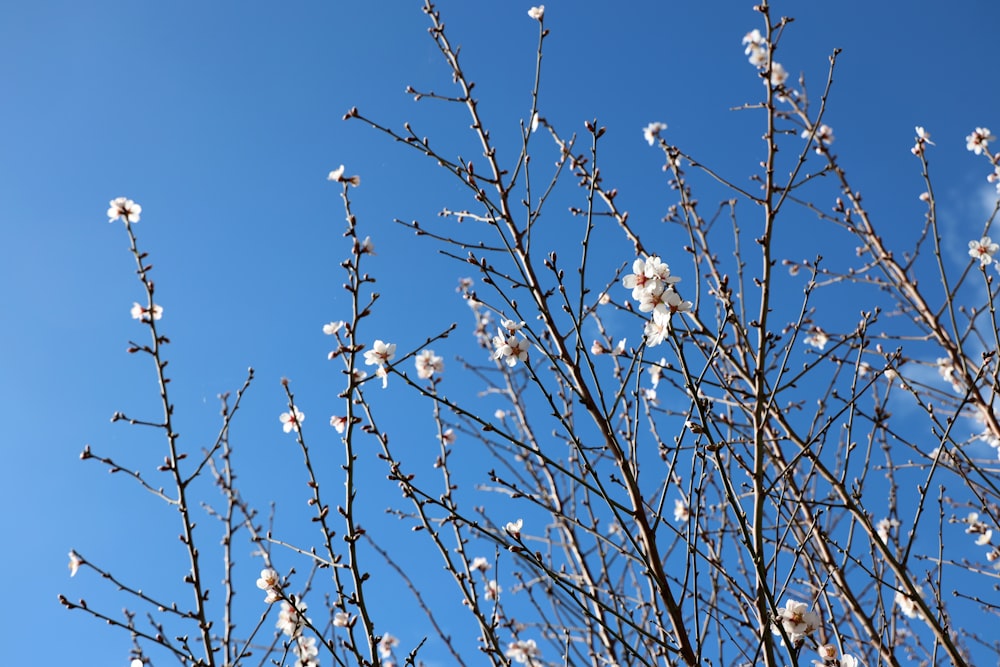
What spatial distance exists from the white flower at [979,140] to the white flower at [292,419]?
176 inches

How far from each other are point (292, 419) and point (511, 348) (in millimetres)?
1297

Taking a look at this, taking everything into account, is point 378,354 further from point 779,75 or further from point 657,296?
point 779,75

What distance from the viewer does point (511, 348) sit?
2.78 meters

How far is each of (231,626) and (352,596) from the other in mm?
1323

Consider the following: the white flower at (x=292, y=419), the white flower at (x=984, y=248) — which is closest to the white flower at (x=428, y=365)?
the white flower at (x=292, y=419)

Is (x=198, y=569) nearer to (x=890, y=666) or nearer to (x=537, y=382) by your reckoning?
(x=537, y=382)

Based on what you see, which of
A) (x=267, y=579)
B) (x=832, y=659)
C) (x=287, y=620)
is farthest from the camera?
(x=287, y=620)

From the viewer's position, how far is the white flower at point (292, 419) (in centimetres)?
339

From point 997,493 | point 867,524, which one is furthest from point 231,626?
point 997,493

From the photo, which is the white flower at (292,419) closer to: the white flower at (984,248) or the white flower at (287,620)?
the white flower at (287,620)

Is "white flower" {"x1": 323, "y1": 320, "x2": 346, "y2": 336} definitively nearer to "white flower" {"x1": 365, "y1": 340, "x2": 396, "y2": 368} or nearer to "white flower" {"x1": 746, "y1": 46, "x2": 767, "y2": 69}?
"white flower" {"x1": 365, "y1": 340, "x2": 396, "y2": 368}

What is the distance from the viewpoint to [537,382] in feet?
7.57

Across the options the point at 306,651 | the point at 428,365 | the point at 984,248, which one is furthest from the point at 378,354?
the point at 984,248

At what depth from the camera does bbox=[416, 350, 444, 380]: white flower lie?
413cm
